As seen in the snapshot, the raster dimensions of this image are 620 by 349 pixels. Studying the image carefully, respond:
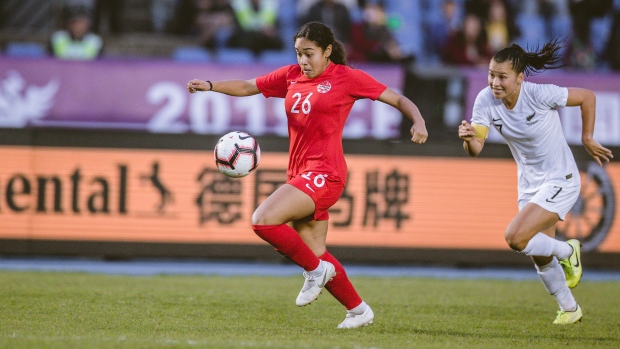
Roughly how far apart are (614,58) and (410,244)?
6137 millimetres

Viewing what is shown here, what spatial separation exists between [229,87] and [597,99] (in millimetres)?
7654

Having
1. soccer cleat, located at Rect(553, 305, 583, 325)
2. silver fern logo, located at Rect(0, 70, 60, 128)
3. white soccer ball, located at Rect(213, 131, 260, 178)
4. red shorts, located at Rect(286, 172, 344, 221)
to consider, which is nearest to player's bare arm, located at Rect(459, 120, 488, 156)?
red shorts, located at Rect(286, 172, 344, 221)

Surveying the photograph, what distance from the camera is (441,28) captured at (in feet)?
48.9

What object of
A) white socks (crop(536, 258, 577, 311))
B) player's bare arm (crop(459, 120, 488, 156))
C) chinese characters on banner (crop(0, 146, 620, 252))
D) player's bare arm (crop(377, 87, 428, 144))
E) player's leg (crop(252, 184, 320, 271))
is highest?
player's bare arm (crop(377, 87, 428, 144))

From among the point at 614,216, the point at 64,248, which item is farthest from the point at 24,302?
the point at 614,216

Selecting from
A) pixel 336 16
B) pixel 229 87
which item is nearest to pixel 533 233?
pixel 229 87

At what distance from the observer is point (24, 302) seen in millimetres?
7211

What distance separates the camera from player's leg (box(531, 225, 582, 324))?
22.4 feet

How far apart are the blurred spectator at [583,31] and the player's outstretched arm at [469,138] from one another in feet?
27.0

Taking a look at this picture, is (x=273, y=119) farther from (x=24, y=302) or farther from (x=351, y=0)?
(x=24, y=302)

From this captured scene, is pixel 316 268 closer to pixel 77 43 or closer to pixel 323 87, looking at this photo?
pixel 323 87

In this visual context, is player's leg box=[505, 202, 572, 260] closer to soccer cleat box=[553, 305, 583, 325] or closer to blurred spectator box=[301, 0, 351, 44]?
soccer cleat box=[553, 305, 583, 325]

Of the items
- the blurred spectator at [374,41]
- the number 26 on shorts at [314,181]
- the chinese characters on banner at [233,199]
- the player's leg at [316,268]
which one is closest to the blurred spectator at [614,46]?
the blurred spectator at [374,41]

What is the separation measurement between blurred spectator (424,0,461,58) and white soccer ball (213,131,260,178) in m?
8.86
